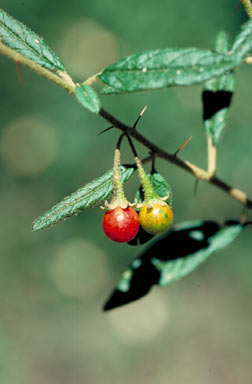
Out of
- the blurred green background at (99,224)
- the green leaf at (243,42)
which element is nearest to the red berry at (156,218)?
the green leaf at (243,42)

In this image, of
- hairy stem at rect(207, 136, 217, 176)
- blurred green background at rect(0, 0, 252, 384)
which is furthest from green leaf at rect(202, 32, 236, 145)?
blurred green background at rect(0, 0, 252, 384)

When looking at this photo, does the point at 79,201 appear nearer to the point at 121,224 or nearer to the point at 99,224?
the point at 121,224

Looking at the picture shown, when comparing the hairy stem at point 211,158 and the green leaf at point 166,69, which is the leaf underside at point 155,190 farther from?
the green leaf at point 166,69

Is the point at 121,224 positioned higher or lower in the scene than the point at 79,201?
lower

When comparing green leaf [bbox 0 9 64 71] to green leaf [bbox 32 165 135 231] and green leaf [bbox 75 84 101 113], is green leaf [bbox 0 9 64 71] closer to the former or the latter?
green leaf [bbox 75 84 101 113]

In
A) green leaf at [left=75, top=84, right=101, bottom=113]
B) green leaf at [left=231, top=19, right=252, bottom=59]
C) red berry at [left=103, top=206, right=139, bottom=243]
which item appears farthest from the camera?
red berry at [left=103, top=206, right=139, bottom=243]

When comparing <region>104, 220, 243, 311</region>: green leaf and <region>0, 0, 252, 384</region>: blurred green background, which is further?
<region>0, 0, 252, 384</region>: blurred green background

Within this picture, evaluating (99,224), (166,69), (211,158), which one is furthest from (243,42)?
(99,224)
